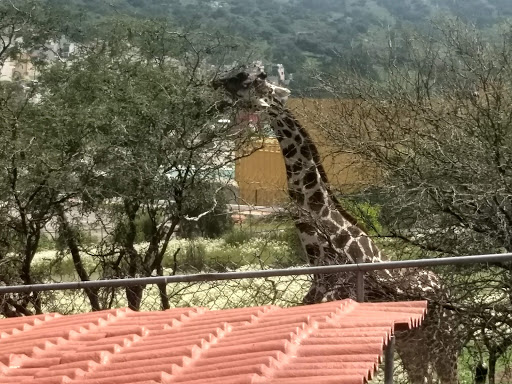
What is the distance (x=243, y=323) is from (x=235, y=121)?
24.3ft

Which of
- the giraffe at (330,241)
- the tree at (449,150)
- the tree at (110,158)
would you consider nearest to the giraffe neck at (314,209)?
the giraffe at (330,241)

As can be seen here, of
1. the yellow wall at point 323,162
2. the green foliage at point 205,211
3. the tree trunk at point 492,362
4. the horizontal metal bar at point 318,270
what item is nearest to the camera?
the horizontal metal bar at point 318,270

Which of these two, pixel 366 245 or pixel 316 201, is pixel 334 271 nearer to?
pixel 366 245

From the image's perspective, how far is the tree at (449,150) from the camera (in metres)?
6.78

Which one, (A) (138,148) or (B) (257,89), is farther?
(A) (138,148)

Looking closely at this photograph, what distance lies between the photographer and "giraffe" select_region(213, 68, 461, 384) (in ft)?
16.0

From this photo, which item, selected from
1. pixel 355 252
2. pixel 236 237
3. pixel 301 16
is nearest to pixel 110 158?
pixel 355 252

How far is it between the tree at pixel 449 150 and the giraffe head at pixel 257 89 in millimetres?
1247

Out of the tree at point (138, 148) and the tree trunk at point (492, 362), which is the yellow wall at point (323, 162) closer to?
the tree at point (138, 148)

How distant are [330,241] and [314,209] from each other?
22.4 inches

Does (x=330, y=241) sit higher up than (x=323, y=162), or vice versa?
(x=323, y=162)

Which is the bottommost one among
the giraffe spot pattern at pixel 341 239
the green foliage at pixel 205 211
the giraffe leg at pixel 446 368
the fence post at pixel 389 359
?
the giraffe leg at pixel 446 368

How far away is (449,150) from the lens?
837cm

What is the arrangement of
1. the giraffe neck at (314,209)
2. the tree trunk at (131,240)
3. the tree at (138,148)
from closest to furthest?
the giraffe neck at (314,209) < the tree trunk at (131,240) < the tree at (138,148)
